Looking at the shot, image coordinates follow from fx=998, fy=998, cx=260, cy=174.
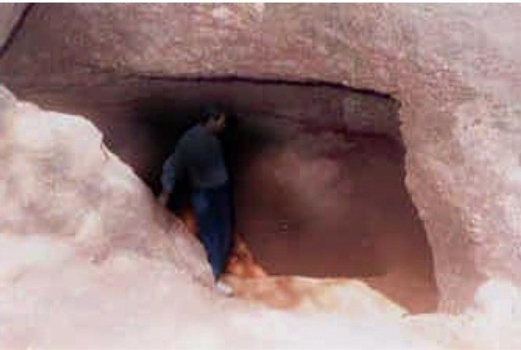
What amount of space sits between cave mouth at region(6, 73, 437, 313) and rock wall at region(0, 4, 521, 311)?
0.18 meters

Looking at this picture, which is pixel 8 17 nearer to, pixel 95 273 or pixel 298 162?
pixel 95 273

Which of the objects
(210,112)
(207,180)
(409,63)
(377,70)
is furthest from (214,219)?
(409,63)

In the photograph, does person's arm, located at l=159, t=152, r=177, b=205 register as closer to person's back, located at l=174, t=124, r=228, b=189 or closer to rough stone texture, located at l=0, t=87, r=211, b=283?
person's back, located at l=174, t=124, r=228, b=189

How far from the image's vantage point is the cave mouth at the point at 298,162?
3.57 meters

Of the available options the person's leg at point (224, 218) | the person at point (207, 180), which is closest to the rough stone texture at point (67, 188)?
the person at point (207, 180)

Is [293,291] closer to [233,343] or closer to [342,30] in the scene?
[342,30]

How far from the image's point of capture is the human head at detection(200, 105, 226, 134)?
3629 mm

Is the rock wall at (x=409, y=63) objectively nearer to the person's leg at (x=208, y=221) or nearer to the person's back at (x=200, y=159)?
the person's back at (x=200, y=159)

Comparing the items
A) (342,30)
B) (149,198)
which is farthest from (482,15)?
(149,198)

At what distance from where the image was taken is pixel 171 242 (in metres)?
3.04

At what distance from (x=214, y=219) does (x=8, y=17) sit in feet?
3.57

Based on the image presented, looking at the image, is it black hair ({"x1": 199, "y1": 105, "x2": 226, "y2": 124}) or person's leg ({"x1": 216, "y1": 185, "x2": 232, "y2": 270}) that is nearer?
black hair ({"x1": 199, "y1": 105, "x2": 226, "y2": 124})

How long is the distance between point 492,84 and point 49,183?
4.20 feet

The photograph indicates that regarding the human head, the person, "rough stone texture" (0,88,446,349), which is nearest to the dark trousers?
the person
